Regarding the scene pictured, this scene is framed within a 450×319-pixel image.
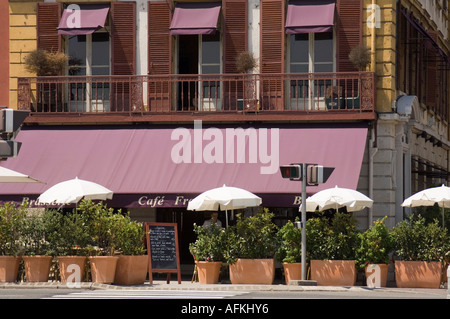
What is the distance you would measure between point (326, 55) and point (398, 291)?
7.88 metres

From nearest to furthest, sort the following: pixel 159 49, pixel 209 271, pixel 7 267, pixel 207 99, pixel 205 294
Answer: pixel 205 294 → pixel 7 267 → pixel 209 271 → pixel 207 99 → pixel 159 49

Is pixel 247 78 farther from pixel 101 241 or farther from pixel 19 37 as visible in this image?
pixel 101 241

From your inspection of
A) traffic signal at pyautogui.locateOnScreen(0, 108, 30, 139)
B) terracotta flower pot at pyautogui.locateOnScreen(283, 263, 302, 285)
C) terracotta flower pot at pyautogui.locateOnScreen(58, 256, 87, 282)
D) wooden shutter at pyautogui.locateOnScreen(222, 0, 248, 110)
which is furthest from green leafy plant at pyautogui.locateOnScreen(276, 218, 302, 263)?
traffic signal at pyautogui.locateOnScreen(0, 108, 30, 139)

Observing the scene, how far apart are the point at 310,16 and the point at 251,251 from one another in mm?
6800

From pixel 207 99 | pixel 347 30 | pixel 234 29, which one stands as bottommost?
pixel 207 99

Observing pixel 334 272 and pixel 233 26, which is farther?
pixel 233 26

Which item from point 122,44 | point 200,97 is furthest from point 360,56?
point 122,44

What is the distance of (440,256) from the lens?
27859 millimetres

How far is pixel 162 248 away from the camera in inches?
1084

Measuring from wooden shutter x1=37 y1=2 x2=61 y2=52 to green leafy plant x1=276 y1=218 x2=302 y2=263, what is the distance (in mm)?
8956

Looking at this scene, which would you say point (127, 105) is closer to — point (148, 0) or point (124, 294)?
point (148, 0)

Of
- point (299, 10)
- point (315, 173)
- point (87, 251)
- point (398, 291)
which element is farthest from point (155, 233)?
point (299, 10)

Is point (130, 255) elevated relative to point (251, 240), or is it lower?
lower

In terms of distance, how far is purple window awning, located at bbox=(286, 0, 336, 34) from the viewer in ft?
101
